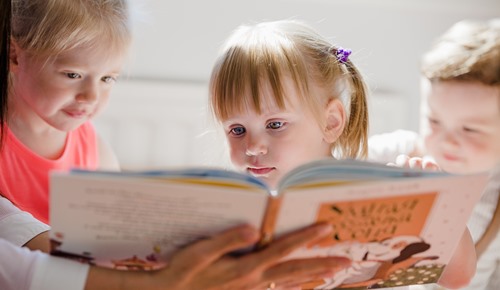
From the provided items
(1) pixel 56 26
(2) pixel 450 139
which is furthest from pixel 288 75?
(1) pixel 56 26

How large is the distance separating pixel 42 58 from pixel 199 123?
110 centimetres

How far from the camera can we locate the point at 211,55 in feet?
7.88

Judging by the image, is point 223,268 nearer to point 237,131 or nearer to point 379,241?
point 379,241

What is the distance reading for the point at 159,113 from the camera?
2416mm

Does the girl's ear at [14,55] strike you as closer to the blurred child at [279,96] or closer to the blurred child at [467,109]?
the blurred child at [279,96]

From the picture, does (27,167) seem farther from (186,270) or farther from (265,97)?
(186,270)

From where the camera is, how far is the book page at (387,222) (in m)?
0.86

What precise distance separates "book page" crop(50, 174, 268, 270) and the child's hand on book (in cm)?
3

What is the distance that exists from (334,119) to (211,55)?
1.12 m

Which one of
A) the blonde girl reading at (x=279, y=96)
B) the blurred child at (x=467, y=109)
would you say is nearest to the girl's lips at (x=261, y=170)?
the blonde girl reading at (x=279, y=96)

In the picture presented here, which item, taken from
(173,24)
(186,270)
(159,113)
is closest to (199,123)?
(159,113)

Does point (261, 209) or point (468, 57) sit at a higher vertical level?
point (468, 57)

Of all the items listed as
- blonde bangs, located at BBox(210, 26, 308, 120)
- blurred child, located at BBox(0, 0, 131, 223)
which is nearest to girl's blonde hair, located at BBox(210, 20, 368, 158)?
blonde bangs, located at BBox(210, 26, 308, 120)

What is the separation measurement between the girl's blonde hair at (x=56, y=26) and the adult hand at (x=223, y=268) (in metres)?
0.60
